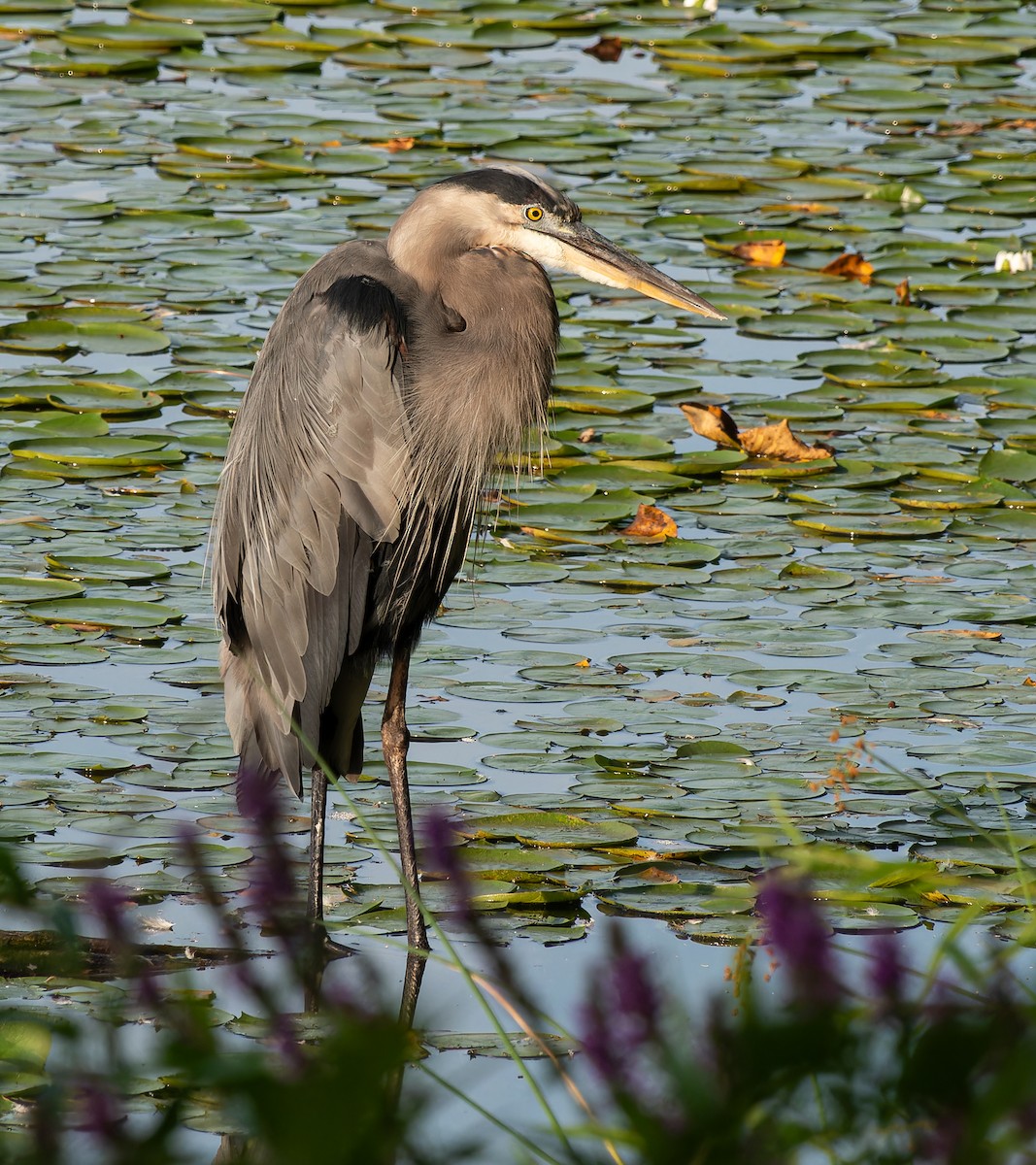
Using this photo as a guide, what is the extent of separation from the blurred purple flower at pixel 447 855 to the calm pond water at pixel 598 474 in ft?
2.48

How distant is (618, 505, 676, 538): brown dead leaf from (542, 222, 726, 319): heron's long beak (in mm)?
1264

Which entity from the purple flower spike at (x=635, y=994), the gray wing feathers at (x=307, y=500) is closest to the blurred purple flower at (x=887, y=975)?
the purple flower spike at (x=635, y=994)

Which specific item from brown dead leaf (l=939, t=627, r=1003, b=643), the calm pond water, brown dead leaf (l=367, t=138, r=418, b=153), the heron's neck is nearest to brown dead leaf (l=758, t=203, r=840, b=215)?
the calm pond water

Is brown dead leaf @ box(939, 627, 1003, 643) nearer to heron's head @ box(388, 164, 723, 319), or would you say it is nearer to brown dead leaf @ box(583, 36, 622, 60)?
heron's head @ box(388, 164, 723, 319)

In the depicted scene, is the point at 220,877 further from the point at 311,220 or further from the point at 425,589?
the point at 311,220

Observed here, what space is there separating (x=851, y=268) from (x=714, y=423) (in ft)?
5.37

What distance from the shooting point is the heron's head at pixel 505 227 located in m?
3.75

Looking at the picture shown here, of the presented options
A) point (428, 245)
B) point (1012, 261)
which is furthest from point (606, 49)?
point (428, 245)

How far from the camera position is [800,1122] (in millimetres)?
1465

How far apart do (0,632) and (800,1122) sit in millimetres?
3379

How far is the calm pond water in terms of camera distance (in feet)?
12.4

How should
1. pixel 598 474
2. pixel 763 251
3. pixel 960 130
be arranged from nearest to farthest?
1. pixel 598 474
2. pixel 763 251
3. pixel 960 130

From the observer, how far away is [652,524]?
5.30 m

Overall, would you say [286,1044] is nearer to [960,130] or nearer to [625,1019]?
[625,1019]
